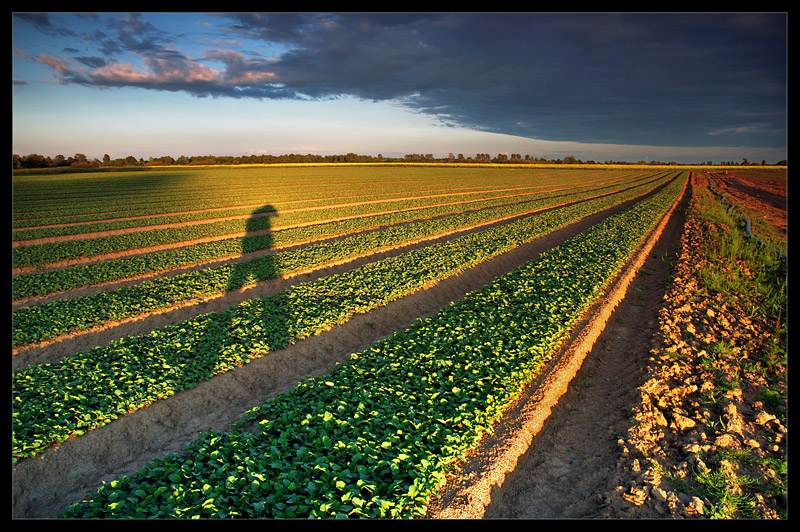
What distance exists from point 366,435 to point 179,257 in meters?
15.1

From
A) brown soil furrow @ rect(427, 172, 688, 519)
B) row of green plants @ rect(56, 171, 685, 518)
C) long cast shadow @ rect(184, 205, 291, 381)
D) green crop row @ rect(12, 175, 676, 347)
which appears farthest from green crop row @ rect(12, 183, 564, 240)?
brown soil furrow @ rect(427, 172, 688, 519)

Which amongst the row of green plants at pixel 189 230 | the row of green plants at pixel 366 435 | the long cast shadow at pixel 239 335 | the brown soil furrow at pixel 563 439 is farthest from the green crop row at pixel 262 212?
the brown soil furrow at pixel 563 439

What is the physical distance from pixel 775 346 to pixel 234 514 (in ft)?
32.7

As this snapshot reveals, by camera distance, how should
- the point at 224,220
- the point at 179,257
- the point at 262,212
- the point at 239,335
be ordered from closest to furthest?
the point at 239,335 → the point at 179,257 → the point at 224,220 → the point at 262,212

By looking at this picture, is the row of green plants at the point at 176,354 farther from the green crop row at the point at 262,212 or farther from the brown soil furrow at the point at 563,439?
the green crop row at the point at 262,212

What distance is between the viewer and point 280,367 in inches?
337

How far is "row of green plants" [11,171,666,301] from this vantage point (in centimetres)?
1369

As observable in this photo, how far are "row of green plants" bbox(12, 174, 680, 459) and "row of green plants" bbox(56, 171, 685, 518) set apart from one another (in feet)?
6.11

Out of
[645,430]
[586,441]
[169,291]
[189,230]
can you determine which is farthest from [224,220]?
[645,430]

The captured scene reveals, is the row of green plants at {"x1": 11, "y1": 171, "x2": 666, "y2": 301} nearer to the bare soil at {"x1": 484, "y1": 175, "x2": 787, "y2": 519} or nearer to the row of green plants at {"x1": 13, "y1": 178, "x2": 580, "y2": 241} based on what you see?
the row of green plants at {"x1": 13, "y1": 178, "x2": 580, "y2": 241}

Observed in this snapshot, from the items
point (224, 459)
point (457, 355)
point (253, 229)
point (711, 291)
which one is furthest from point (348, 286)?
point (253, 229)

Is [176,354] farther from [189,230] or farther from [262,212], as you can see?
[262,212]

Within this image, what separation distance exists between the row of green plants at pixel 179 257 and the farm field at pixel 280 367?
13 cm

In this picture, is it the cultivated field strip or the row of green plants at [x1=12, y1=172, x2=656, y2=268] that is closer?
the row of green plants at [x1=12, y1=172, x2=656, y2=268]
